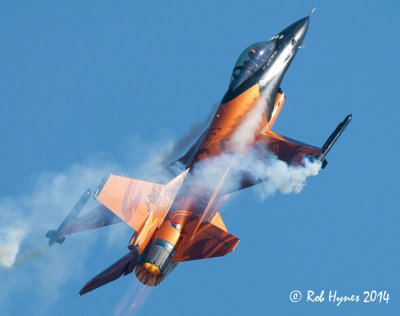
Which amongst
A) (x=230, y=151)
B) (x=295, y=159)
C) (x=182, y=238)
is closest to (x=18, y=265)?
(x=182, y=238)

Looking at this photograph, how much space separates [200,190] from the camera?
25156 millimetres

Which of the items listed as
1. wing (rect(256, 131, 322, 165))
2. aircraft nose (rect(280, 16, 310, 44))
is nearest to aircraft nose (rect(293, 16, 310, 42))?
aircraft nose (rect(280, 16, 310, 44))

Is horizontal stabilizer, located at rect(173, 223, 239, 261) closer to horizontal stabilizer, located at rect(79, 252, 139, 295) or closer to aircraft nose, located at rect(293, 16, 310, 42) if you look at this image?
horizontal stabilizer, located at rect(79, 252, 139, 295)

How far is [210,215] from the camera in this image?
25.4 meters

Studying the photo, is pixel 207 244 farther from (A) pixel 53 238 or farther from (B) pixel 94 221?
(A) pixel 53 238

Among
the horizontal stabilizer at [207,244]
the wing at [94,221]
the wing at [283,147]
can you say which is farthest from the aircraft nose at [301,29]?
the wing at [94,221]

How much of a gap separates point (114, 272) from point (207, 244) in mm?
3130

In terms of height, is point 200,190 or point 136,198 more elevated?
point 200,190

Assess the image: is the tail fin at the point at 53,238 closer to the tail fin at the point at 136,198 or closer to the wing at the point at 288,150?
the tail fin at the point at 136,198

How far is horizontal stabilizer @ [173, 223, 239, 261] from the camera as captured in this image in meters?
23.4

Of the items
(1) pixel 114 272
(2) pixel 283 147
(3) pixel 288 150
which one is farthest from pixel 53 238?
Result: (3) pixel 288 150

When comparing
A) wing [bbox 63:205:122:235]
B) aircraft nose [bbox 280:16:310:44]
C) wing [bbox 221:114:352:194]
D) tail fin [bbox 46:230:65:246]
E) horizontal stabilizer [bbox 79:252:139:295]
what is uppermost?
aircraft nose [bbox 280:16:310:44]

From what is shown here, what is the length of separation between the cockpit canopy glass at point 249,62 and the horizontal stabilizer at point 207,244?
17.2 ft

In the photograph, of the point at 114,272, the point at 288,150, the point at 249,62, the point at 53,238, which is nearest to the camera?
the point at 114,272
